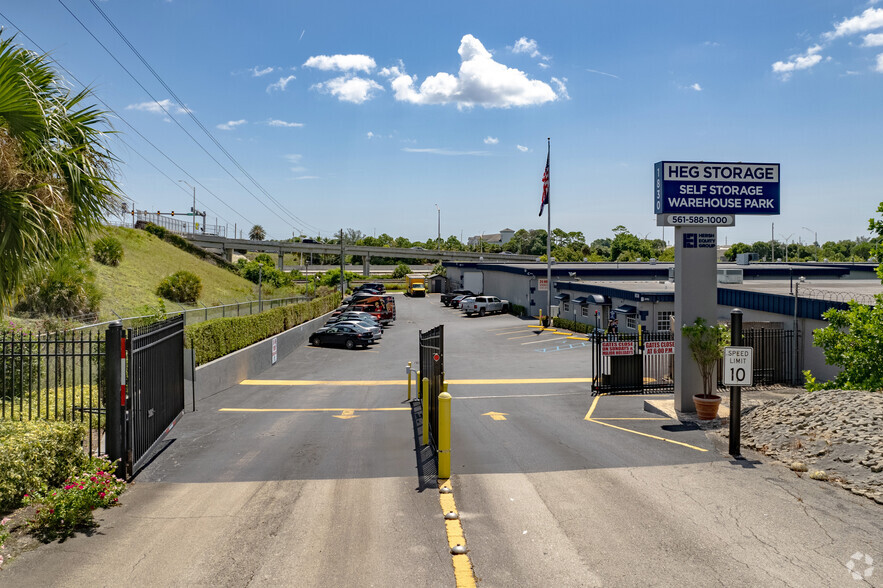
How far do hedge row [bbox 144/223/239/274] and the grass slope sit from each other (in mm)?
3001

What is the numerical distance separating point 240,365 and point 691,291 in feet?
54.8

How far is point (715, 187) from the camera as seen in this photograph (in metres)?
16.1

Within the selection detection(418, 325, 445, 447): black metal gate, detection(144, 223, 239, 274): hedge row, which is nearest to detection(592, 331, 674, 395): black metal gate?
detection(418, 325, 445, 447): black metal gate

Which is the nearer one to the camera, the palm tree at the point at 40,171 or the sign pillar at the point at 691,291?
the palm tree at the point at 40,171

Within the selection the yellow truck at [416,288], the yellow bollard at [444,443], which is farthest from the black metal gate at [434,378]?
the yellow truck at [416,288]

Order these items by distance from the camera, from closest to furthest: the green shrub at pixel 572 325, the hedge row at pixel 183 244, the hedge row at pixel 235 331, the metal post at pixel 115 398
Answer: the metal post at pixel 115 398, the hedge row at pixel 235 331, the green shrub at pixel 572 325, the hedge row at pixel 183 244

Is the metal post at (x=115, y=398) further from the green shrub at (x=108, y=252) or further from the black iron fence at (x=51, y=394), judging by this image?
the green shrub at (x=108, y=252)

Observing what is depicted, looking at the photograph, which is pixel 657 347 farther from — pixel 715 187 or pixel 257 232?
pixel 257 232

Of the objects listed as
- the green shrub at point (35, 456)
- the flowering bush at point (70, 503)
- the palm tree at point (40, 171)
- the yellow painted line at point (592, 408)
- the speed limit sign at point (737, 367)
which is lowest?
the yellow painted line at point (592, 408)

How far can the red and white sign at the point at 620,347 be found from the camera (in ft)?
66.9

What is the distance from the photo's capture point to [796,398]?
1361 cm

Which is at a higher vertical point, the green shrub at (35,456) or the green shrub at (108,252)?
the green shrub at (108,252)

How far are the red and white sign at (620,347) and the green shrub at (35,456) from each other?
51.8ft

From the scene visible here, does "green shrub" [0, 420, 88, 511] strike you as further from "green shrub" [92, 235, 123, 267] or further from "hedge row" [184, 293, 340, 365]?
"green shrub" [92, 235, 123, 267]
